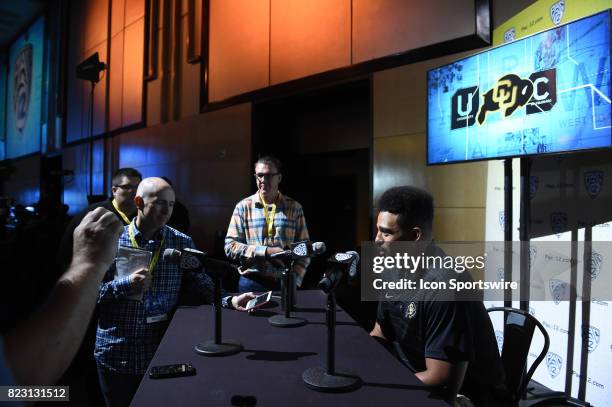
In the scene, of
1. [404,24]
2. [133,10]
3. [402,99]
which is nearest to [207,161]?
[402,99]

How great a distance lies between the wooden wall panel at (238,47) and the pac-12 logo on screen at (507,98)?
271cm

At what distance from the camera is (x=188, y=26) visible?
555cm

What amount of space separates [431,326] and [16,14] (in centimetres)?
1242

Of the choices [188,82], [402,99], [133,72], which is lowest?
[402,99]

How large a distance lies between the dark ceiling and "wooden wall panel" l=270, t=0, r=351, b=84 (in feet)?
24.0

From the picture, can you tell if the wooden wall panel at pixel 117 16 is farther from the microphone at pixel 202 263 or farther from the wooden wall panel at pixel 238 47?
the microphone at pixel 202 263

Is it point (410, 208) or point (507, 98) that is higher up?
point (507, 98)

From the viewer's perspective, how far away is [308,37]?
414 centimetres

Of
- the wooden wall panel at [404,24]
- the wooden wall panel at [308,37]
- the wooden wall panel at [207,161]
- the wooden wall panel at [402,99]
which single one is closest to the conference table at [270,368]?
the wooden wall panel at [402,99]

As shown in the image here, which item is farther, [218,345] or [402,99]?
[402,99]

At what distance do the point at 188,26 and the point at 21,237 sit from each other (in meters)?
3.50

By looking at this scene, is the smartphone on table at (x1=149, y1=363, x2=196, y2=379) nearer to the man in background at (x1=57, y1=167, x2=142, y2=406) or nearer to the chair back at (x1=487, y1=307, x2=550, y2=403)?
the chair back at (x1=487, y1=307, x2=550, y2=403)

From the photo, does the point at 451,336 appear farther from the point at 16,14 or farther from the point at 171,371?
the point at 16,14

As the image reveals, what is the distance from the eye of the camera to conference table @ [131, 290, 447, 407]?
942 mm
